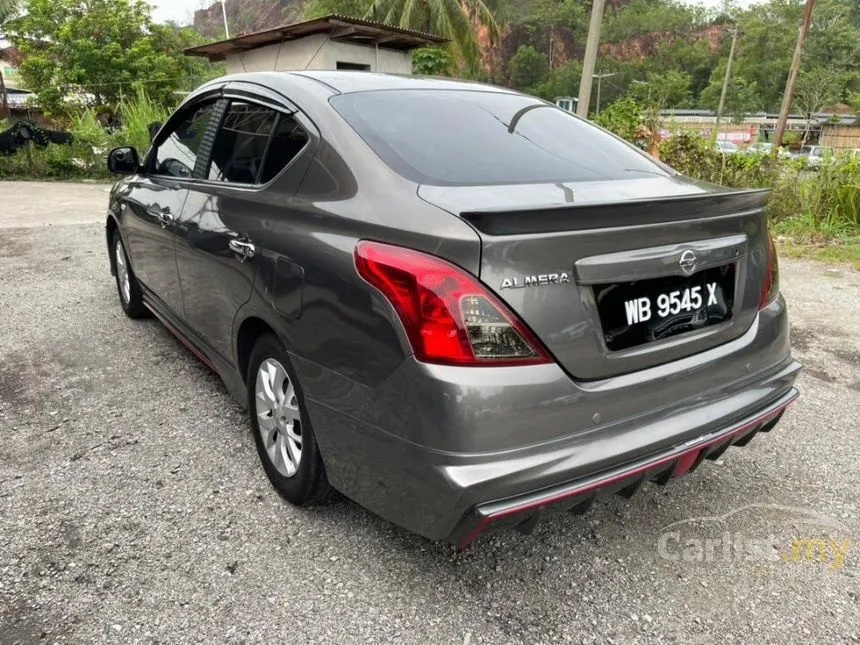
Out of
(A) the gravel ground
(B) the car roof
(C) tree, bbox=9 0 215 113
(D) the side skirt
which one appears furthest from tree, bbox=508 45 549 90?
(A) the gravel ground

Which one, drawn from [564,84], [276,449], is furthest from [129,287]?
[564,84]

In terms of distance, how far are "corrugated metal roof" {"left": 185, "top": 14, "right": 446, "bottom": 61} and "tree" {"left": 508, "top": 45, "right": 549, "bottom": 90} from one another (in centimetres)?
6879

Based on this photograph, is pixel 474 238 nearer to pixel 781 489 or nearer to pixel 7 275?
pixel 781 489

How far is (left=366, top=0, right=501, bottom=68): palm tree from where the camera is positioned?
28500mm

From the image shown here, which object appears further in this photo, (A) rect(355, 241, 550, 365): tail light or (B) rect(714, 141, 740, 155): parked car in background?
(B) rect(714, 141, 740, 155): parked car in background

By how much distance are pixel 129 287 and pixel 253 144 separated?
236cm

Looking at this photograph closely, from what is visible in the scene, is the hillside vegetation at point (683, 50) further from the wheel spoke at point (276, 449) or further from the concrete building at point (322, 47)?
the wheel spoke at point (276, 449)

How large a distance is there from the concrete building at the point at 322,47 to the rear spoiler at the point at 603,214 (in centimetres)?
1433

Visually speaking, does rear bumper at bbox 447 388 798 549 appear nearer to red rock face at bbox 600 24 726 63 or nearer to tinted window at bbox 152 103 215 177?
tinted window at bbox 152 103 215 177

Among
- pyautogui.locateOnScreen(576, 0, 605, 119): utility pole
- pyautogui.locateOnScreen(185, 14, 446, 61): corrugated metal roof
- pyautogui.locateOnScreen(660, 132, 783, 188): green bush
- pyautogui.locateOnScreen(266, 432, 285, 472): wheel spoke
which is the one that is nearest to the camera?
pyautogui.locateOnScreen(266, 432, 285, 472): wheel spoke

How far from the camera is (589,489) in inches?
70.7

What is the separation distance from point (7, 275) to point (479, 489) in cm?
616

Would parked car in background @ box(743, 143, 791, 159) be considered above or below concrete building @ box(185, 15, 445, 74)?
below

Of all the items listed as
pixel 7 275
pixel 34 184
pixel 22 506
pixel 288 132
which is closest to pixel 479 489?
pixel 288 132
